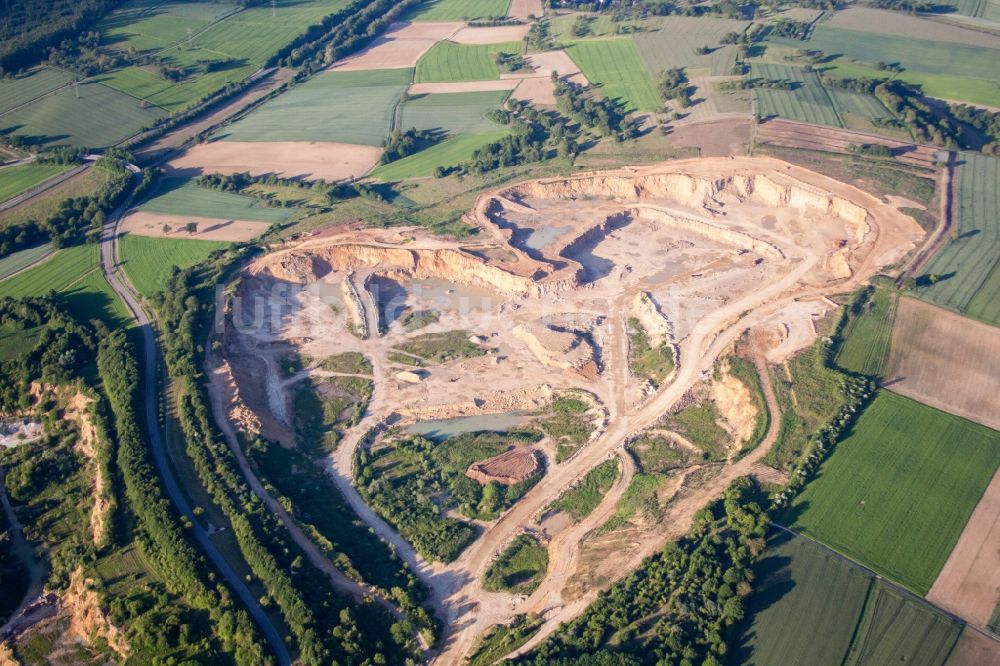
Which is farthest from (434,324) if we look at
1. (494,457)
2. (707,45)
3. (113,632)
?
(707,45)

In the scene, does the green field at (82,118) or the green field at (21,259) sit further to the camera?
the green field at (82,118)

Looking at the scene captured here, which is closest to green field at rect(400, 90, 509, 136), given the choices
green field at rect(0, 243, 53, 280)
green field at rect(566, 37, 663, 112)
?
green field at rect(566, 37, 663, 112)

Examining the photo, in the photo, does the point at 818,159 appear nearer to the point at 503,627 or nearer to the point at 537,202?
the point at 537,202

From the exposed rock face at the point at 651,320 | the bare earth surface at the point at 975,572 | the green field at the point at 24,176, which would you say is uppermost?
the green field at the point at 24,176

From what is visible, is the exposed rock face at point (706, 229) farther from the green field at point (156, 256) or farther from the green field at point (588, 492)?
the green field at point (156, 256)

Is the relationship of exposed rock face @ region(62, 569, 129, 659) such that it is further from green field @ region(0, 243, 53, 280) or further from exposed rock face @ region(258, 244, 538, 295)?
green field @ region(0, 243, 53, 280)

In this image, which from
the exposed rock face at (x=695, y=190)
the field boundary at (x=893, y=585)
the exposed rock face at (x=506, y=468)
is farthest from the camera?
the exposed rock face at (x=695, y=190)

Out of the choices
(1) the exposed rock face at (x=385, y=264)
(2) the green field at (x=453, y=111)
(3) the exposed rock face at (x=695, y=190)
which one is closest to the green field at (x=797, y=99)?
(3) the exposed rock face at (x=695, y=190)
